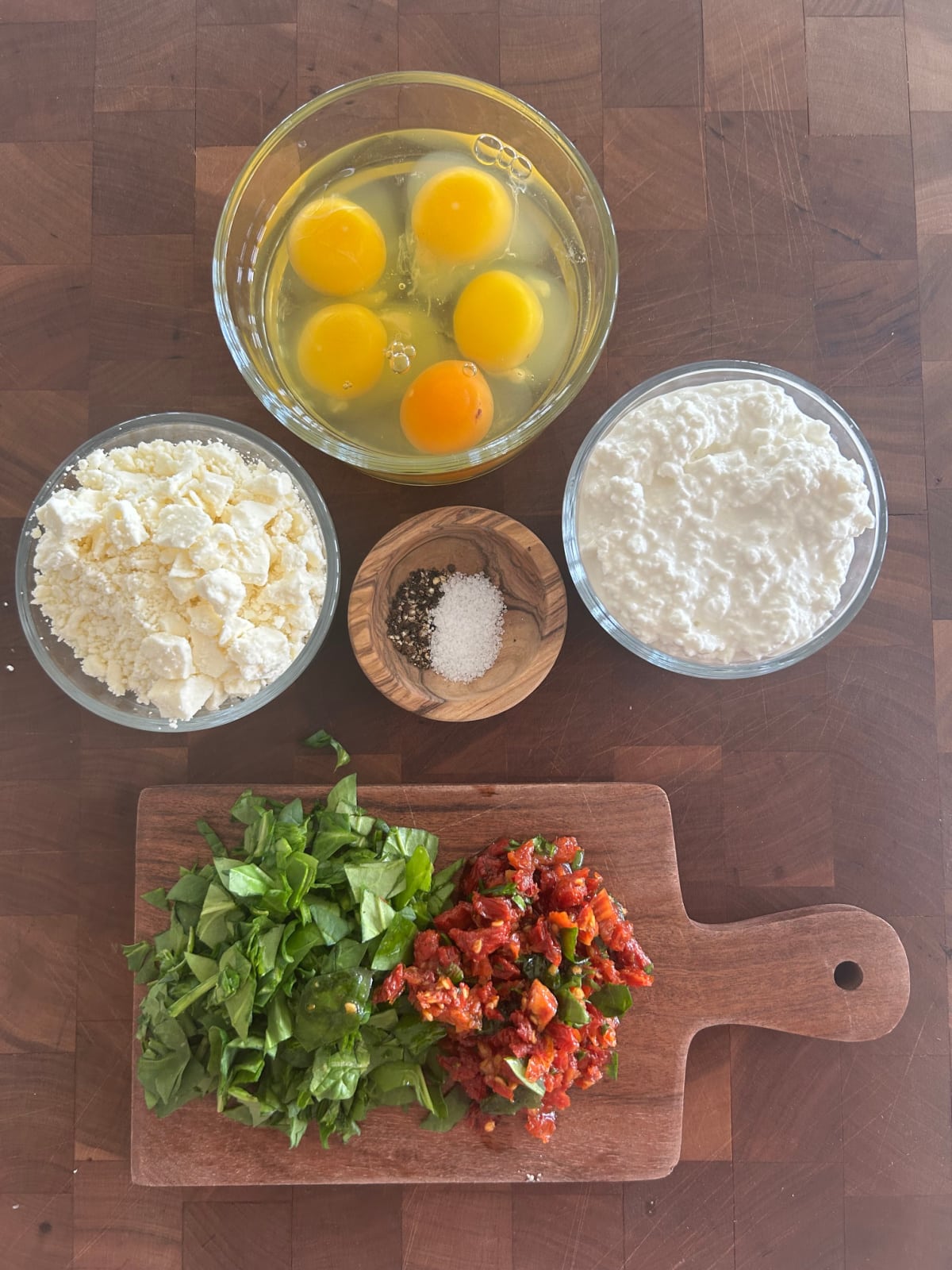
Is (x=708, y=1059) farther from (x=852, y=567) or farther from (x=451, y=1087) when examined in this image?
(x=852, y=567)

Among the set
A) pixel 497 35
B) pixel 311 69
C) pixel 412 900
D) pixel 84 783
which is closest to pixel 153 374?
pixel 311 69

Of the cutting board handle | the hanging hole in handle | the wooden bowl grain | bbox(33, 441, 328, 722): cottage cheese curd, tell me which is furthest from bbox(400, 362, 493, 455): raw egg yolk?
the hanging hole in handle

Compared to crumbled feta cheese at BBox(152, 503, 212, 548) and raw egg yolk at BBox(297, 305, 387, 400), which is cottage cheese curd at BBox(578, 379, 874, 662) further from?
crumbled feta cheese at BBox(152, 503, 212, 548)

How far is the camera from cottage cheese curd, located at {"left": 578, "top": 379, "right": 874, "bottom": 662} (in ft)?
4.91

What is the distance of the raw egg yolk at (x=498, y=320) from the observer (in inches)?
61.6

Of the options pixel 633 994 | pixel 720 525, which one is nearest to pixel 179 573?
pixel 720 525

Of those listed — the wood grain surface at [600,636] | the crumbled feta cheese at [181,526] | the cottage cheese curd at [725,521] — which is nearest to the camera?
the crumbled feta cheese at [181,526]

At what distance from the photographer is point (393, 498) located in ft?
5.79

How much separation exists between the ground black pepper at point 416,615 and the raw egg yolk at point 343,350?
389mm

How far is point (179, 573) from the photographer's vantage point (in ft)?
4.54

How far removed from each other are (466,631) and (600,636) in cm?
29

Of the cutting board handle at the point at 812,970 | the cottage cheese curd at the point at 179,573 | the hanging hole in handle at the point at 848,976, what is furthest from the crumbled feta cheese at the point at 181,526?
the hanging hole in handle at the point at 848,976

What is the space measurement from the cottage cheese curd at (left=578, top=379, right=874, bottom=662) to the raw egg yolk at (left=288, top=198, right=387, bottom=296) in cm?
56

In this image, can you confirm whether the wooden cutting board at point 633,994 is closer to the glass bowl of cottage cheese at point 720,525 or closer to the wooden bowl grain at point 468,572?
the wooden bowl grain at point 468,572
